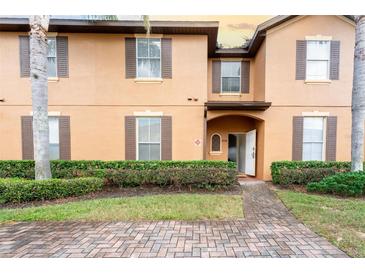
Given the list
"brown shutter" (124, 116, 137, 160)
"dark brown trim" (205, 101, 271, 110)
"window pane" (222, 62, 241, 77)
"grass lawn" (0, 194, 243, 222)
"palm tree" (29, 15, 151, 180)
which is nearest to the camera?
"grass lawn" (0, 194, 243, 222)

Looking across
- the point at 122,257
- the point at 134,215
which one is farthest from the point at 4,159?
the point at 122,257

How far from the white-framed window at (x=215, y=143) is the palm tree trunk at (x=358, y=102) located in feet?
18.3

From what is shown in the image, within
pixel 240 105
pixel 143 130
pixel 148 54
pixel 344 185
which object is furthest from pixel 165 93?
pixel 344 185

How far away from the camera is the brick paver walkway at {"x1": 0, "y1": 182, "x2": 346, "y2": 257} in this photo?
333 centimetres

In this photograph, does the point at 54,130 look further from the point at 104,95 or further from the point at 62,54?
the point at 62,54

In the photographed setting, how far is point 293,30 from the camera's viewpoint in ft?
29.7

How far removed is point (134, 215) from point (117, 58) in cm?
682

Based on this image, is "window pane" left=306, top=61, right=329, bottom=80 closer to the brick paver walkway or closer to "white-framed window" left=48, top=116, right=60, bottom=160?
the brick paver walkway

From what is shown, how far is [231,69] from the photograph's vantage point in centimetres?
1116

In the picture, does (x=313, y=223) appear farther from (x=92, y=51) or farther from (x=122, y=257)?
(x=92, y=51)

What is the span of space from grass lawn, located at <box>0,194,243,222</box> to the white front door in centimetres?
453

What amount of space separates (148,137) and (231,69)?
19.3ft

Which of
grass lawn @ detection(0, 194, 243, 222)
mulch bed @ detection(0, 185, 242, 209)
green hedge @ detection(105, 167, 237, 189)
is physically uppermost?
green hedge @ detection(105, 167, 237, 189)

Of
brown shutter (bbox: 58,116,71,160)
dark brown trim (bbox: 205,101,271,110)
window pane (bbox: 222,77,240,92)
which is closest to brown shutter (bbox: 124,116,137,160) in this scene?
brown shutter (bbox: 58,116,71,160)
